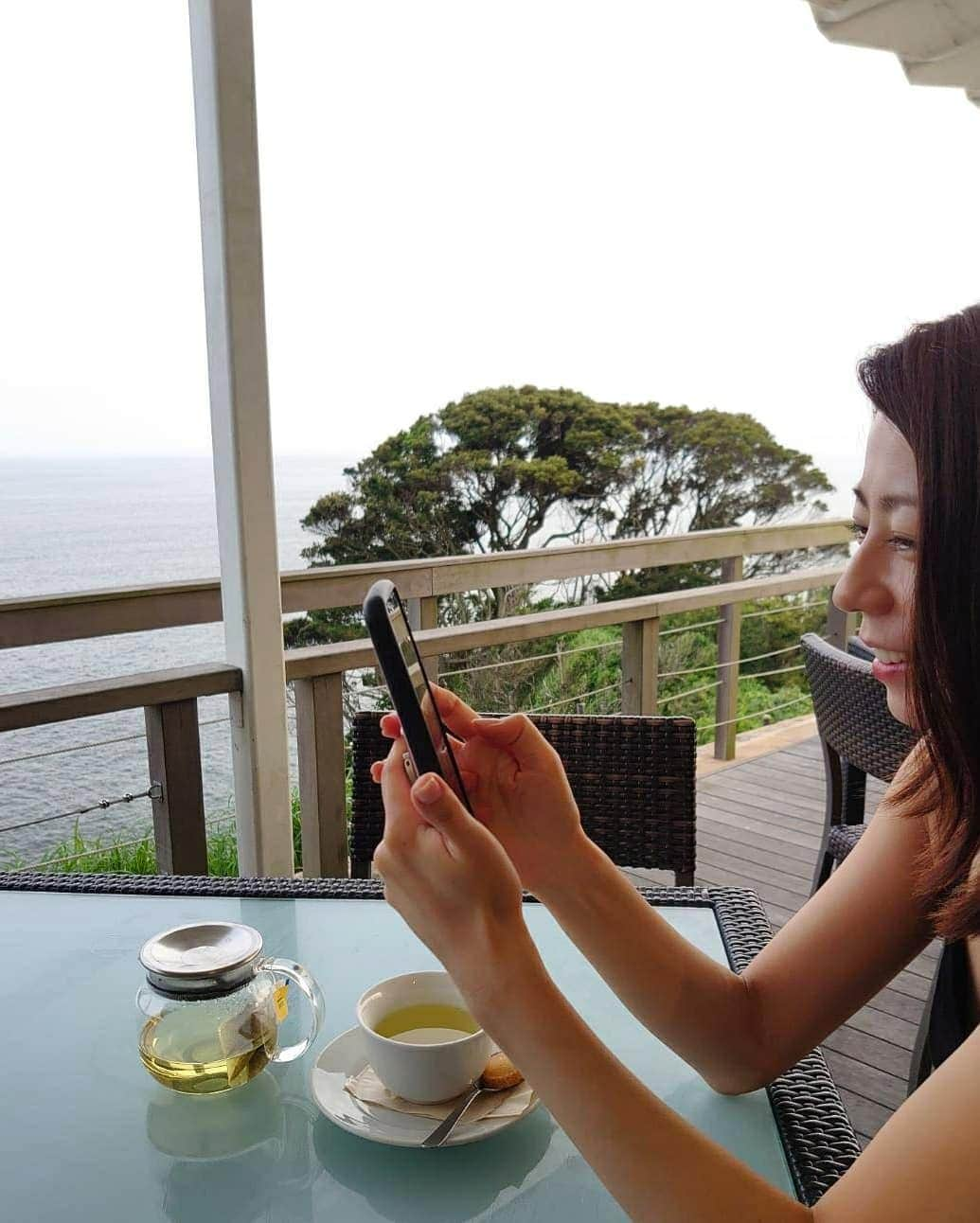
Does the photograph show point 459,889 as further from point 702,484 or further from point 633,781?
point 702,484

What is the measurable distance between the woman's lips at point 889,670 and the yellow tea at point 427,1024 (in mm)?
522

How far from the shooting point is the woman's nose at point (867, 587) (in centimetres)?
88

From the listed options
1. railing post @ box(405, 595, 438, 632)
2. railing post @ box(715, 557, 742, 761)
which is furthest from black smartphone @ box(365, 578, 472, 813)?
railing post @ box(715, 557, 742, 761)

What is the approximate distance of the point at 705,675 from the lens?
6695 mm

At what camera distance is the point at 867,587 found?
0.88 m

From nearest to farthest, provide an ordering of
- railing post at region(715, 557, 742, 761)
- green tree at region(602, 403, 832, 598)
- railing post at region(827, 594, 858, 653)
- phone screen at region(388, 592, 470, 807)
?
phone screen at region(388, 592, 470, 807), railing post at region(715, 557, 742, 761), railing post at region(827, 594, 858, 653), green tree at region(602, 403, 832, 598)

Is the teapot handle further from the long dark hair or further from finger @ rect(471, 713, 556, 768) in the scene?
the long dark hair

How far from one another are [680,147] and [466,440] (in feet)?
10.5

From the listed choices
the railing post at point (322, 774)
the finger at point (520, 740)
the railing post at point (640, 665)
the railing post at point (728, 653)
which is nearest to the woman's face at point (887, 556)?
the finger at point (520, 740)

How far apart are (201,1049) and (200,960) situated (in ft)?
0.31

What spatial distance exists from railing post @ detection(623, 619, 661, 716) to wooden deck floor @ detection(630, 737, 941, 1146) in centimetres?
56

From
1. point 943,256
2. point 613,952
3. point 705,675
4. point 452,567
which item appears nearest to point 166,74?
point 452,567

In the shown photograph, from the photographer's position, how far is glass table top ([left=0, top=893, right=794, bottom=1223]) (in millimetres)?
653

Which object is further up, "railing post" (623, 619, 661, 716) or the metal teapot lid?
the metal teapot lid
